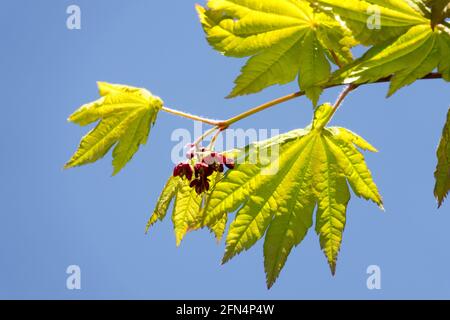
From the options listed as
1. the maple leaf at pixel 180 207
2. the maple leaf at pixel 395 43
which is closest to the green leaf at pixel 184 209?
the maple leaf at pixel 180 207

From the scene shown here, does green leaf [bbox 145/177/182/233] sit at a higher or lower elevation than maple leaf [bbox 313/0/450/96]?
lower

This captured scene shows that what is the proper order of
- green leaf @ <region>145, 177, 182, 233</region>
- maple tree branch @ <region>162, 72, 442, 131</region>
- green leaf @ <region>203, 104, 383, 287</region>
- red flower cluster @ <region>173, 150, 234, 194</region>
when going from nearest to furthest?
1. maple tree branch @ <region>162, 72, 442, 131</region>
2. green leaf @ <region>203, 104, 383, 287</region>
3. red flower cluster @ <region>173, 150, 234, 194</region>
4. green leaf @ <region>145, 177, 182, 233</region>

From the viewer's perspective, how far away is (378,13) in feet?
5.59

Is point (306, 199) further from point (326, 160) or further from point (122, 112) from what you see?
point (122, 112)

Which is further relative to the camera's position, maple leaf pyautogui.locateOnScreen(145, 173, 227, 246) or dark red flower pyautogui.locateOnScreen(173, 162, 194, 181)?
maple leaf pyautogui.locateOnScreen(145, 173, 227, 246)

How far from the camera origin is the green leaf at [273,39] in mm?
1862

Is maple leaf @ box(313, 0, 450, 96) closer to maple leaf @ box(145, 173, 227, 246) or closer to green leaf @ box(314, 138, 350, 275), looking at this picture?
green leaf @ box(314, 138, 350, 275)

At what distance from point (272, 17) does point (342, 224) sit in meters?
0.72

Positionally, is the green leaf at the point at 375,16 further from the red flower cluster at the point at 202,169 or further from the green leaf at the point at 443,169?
the red flower cluster at the point at 202,169

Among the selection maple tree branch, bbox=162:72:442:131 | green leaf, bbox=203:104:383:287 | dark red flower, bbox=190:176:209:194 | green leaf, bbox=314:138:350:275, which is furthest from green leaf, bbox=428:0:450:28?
A: dark red flower, bbox=190:176:209:194

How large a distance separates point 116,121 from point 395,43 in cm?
95

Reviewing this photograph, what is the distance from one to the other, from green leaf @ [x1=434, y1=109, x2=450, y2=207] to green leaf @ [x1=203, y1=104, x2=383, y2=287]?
27 centimetres

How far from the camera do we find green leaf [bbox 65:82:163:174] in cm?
207

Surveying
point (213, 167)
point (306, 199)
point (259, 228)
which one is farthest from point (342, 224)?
point (213, 167)
